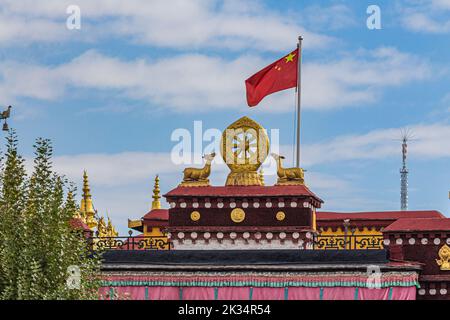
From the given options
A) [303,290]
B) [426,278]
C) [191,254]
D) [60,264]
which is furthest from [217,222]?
[60,264]

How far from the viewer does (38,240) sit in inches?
1103

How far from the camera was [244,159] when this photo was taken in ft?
134

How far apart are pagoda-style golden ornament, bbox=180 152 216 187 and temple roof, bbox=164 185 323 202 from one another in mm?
158

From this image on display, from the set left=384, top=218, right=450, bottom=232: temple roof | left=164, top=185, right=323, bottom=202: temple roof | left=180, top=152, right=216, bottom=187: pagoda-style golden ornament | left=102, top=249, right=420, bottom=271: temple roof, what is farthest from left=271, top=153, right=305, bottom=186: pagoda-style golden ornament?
left=384, top=218, right=450, bottom=232: temple roof

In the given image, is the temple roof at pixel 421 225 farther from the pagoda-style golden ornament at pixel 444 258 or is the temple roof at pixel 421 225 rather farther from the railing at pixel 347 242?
the railing at pixel 347 242

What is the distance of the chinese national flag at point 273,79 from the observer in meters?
43.9

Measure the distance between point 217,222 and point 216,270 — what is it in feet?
9.54

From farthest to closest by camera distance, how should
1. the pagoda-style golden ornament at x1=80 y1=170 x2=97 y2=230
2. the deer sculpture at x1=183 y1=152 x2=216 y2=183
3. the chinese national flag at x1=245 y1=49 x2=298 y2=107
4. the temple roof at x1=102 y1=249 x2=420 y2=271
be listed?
1. the pagoda-style golden ornament at x1=80 y1=170 x2=97 y2=230
2. the chinese national flag at x1=245 y1=49 x2=298 y2=107
3. the deer sculpture at x1=183 y1=152 x2=216 y2=183
4. the temple roof at x1=102 y1=249 x2=420 y2=271

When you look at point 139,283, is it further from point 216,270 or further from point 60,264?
point 60,264

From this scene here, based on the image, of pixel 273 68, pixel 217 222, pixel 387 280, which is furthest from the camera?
pixel 273 68

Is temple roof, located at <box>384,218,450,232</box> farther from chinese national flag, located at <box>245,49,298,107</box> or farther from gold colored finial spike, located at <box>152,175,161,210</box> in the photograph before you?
gold colored finial spike, located at <box>152,175,161,210</box>

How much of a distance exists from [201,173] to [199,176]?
0.13m

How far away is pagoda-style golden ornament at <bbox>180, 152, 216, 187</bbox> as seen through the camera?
4075cm
